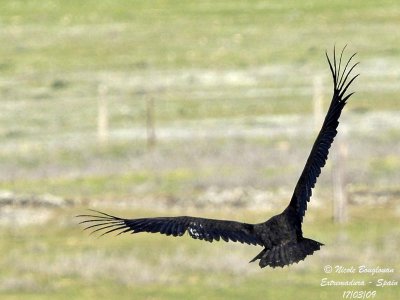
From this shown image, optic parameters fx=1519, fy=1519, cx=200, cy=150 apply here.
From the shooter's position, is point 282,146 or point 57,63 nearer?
point 282,146

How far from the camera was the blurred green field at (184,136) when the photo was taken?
2136cm

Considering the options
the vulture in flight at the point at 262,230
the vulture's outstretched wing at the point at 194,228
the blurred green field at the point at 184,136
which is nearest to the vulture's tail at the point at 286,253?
the vulture in flight at the point at 262,230

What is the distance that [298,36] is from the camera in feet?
238

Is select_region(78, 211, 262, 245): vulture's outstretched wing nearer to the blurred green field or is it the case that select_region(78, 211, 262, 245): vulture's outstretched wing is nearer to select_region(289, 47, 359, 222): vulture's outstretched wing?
select_region(289, 47, 359, 222): vulture's outstretched wing

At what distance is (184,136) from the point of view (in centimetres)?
4128

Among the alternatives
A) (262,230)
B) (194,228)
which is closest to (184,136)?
(262,230)

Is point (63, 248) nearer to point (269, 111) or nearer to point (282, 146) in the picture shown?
point (282, 146)

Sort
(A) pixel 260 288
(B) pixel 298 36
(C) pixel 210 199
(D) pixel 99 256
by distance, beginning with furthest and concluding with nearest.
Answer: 1. (B) pixel 298 36
2. (C) pixel 210 199
3. (D) pixel 99 256
4. (A) pixel 260 288

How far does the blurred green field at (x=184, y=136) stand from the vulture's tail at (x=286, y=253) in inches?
386

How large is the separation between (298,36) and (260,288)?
2090 inches

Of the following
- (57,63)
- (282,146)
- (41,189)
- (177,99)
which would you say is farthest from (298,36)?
(41,189)

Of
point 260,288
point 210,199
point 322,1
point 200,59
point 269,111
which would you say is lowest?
point 260,288

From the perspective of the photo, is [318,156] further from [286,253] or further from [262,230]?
[286,253]

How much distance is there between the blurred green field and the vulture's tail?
32.2 ft
